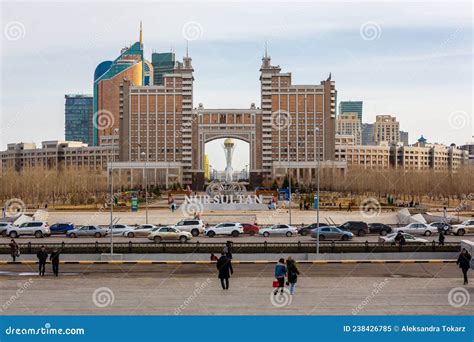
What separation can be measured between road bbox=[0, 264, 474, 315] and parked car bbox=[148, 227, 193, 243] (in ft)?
37.1

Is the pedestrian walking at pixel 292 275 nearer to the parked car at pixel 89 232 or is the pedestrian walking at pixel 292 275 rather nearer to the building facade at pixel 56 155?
the parked car at pixel 89 232

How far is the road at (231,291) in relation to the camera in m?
16.3

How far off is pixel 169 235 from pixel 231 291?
17.7 metres

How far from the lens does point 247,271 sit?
23547mm

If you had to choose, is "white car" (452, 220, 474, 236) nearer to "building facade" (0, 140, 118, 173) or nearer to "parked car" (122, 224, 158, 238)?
"parked car" (122, 224, 158, 238)

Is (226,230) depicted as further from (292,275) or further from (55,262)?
(292,275)

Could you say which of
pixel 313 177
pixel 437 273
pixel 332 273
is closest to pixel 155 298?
pixel 332 273

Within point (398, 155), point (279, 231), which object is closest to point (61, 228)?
point (279, 231)

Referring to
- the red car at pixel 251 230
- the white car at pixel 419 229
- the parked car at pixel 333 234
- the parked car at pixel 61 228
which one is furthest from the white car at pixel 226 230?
the white car at pixel 419 229

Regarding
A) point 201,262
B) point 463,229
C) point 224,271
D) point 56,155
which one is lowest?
point 201,262

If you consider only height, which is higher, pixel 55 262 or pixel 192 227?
pixel 55 262

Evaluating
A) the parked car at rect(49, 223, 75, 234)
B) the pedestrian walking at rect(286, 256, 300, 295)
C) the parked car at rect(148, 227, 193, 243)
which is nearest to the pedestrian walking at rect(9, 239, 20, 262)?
the parked car at rect(148, 227, 193, 243)

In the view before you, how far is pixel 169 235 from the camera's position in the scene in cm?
3616

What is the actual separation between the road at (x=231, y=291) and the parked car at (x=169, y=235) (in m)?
11.3
